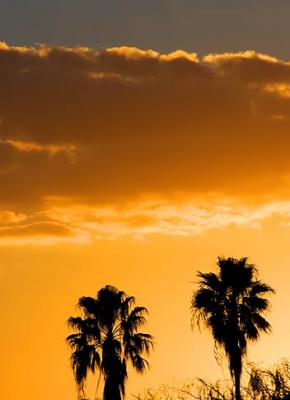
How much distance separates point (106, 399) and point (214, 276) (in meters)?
9.90

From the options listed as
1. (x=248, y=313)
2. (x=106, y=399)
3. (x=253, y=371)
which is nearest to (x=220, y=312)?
(x=248, y=313)

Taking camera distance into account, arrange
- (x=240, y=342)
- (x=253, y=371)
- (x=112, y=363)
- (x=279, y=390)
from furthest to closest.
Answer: (x=112, y=363)
(x=240, y=342)
(x=253, y=371)
(x=279, y=390)

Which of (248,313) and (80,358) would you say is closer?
(248,313)

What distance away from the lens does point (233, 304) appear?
2434 inches

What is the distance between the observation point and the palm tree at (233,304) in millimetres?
59562

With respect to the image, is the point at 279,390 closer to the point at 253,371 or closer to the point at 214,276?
the point at 253,371

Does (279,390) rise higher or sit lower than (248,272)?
lower

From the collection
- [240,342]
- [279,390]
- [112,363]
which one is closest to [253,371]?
[279,390]

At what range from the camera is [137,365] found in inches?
2635

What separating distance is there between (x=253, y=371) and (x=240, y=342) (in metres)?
39.6

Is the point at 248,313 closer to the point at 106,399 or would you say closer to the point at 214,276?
the point at 214,276

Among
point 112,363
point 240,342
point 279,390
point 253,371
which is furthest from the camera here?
point 112,363

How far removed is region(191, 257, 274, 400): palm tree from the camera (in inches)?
2345

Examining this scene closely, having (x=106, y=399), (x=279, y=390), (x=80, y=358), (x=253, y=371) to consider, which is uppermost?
(x=80, y=358)
